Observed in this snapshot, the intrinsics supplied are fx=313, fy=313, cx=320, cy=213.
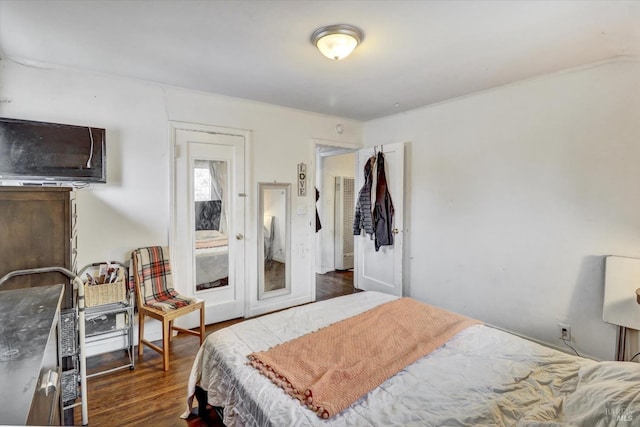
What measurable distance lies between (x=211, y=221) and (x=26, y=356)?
2398 millimetres

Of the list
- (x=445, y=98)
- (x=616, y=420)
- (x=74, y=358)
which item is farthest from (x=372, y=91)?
(x=74, y=358)

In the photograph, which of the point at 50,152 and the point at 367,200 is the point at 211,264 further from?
the point at 367,200

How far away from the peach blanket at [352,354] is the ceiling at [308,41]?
181 cm

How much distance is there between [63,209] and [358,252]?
3365 millimetres

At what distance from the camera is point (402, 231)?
12.4 ft

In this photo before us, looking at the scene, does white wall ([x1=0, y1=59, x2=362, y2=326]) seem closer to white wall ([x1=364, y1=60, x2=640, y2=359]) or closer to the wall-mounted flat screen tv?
the wall-mounted flat screen tv

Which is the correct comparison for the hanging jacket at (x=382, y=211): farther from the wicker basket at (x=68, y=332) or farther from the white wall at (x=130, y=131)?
the wicker basket at (x=68, y=332)

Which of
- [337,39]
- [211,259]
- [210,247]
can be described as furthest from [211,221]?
[337,39]

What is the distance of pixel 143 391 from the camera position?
214cm

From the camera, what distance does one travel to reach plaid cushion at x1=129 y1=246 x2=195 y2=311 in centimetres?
261

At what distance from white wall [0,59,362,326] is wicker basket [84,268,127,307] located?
34 cm

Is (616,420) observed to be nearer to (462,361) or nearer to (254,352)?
(462,361)

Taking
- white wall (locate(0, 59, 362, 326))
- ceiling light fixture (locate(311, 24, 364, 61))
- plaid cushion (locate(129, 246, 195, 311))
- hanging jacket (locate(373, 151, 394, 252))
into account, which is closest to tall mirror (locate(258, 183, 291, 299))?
white wall (locate(0, 59, 362, 326))

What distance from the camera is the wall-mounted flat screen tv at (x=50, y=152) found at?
216 centimetres
